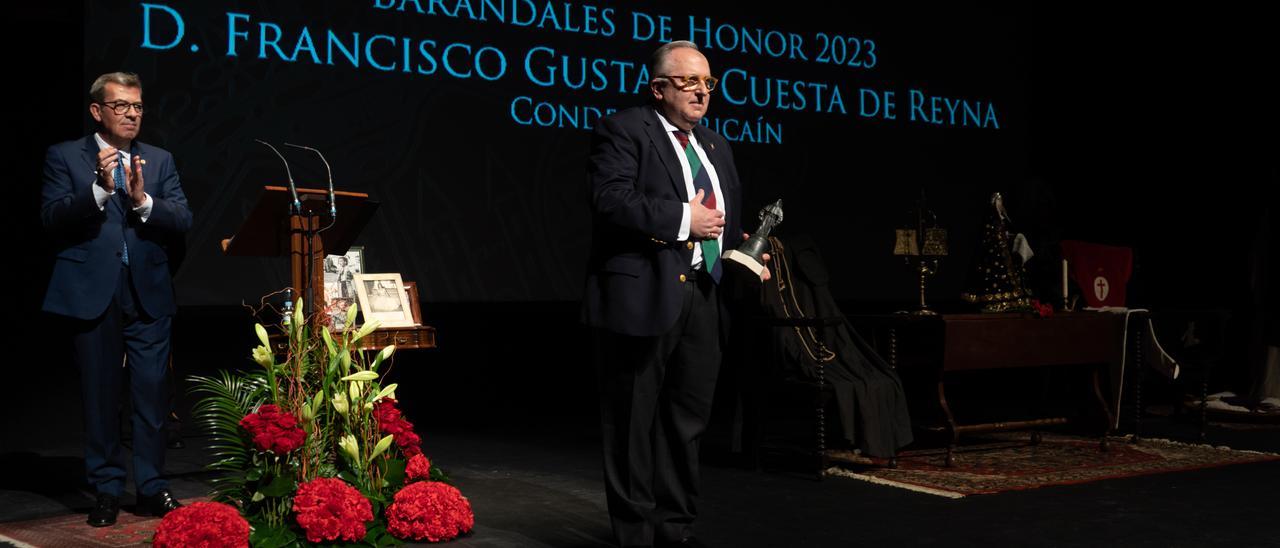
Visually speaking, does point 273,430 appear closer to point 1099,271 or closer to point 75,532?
point 75,532

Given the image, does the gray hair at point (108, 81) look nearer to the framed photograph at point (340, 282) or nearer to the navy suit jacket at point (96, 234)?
the navy suit jacket at point (96, 234)

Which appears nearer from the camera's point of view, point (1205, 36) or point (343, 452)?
point (343, 452)

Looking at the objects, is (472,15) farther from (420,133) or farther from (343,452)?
(343,452)

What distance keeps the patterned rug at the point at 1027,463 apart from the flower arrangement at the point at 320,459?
1840 millimetres

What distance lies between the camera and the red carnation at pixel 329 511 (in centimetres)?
337

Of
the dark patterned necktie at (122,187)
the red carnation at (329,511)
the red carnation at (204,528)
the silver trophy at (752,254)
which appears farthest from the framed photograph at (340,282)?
the silver trophy at (752,254)

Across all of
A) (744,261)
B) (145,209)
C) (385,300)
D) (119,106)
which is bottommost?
(385,300)

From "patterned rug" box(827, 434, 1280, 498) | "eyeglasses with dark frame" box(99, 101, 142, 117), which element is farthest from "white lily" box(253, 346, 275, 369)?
"patterned rug" box(827, 434, 1280, 498)

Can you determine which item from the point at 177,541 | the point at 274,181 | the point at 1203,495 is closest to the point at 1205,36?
the point at 1203,495

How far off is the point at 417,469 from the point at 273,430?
0.51 metres

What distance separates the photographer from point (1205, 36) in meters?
7.74

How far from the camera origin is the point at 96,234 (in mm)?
3990

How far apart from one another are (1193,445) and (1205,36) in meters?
3.08

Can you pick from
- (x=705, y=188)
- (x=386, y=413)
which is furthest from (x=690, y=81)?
(x=386, y=413)
